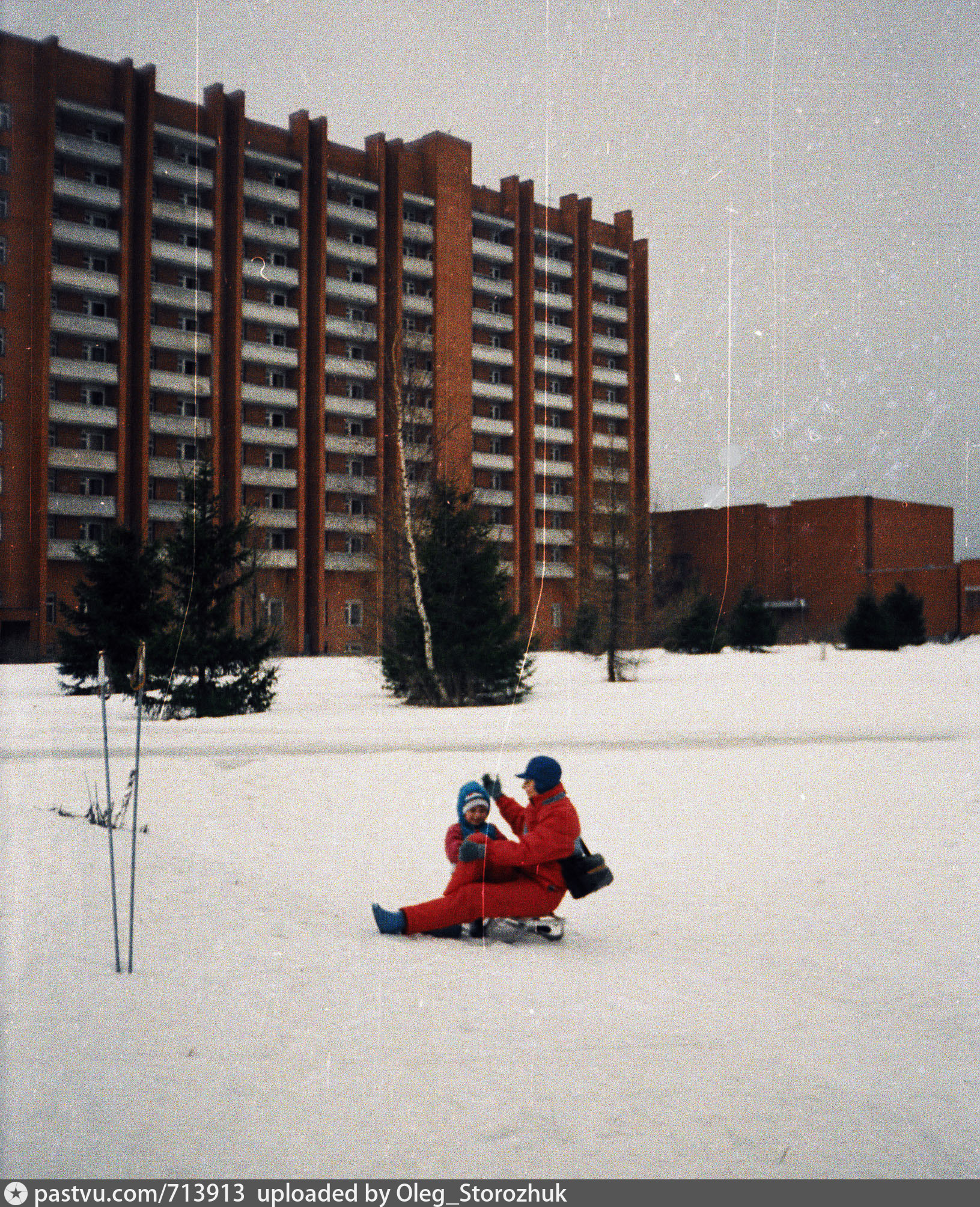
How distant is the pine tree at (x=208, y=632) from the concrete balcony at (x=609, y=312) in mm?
50788

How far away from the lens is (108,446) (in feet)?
152

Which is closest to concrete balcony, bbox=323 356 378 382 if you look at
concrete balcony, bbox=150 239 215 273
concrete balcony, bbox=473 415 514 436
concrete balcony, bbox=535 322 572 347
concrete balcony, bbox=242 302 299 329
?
concrete balcony, bbox=242 302 299 329

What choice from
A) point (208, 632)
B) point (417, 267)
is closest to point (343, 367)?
point (417, 267)

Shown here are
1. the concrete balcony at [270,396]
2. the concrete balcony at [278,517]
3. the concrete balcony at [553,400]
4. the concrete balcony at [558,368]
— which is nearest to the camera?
the concrete balcony at [278,517]

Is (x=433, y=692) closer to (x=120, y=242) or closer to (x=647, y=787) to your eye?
(x=647, y=787)

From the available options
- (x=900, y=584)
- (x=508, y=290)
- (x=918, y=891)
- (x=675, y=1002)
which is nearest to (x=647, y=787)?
(x=918, y=891)

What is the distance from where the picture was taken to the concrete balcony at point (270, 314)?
49688 millimetres

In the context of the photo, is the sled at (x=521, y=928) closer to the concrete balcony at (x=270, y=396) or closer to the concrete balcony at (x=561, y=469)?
the concrete balcony at (x=270, y=396)

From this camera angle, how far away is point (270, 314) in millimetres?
50375

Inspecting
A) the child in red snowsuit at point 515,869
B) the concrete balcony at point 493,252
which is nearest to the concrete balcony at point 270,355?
the concrete balcony at point 493,252

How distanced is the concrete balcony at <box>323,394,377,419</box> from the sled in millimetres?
48152

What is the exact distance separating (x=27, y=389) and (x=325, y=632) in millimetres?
16953

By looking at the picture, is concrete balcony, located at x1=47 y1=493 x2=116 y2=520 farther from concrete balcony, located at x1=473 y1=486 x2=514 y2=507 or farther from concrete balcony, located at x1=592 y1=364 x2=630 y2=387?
concrete balcony, located at x1=592 y1=364 x2=630 y2=387

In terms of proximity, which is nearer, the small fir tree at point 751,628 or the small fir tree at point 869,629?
the small fir tree at point 869,629
